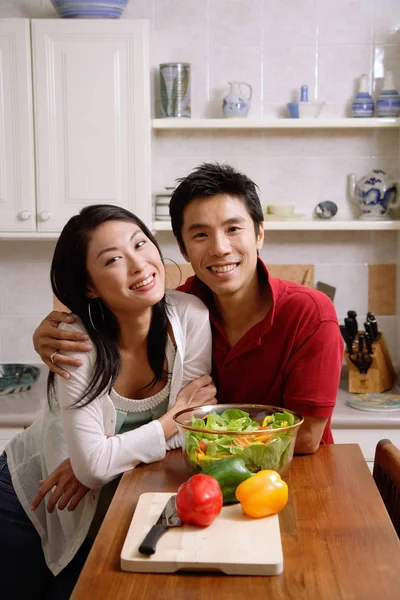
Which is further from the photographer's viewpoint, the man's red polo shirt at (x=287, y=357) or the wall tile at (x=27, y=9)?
the wall tile at (x=27, y=9)

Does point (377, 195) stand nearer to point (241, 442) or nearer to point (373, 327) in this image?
point (373, 327)

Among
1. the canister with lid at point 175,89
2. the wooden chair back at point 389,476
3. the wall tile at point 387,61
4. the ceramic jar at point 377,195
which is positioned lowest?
the wooden chair back at point 389,476

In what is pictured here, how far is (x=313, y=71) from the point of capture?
3.24 m

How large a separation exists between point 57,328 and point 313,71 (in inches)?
75.9

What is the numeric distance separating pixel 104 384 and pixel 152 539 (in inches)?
21.1

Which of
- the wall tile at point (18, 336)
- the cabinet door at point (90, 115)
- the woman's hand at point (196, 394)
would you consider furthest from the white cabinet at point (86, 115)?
the woman's hand at point (196, 394)

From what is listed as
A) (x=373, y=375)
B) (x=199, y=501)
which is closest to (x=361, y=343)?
(x=373, y=375)

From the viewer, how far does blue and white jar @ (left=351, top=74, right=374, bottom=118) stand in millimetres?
3156

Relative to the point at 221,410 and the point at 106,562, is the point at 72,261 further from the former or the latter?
the point at 106,562

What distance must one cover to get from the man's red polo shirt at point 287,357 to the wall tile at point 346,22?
1.68 metres

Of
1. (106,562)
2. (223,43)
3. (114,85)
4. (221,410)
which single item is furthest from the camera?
(223,43)

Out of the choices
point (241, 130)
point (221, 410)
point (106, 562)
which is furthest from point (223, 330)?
point (241, 130)

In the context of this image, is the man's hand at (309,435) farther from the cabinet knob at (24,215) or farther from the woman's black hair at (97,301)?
the cabinet knob at (24,215)

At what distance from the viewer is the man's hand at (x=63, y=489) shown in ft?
5.72
